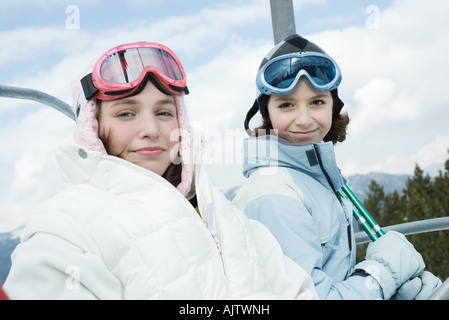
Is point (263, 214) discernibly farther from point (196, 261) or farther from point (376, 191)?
point (376, 191)

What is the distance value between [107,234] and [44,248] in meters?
0.17

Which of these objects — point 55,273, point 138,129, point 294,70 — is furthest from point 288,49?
point 55,273

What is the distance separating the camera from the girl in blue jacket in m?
1.72

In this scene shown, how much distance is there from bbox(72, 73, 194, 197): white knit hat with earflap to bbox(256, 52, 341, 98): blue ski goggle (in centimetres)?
47

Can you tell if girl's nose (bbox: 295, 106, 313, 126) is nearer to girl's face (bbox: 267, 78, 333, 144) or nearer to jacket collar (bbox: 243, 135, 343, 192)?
girl's face (bbox: 267, 78, 333, 144)

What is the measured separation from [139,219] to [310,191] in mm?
918

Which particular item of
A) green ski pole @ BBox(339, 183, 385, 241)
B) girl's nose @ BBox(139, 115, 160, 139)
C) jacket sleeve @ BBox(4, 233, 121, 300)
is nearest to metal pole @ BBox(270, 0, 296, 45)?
green ski pole @ BBox(339, 183, 385, 241)

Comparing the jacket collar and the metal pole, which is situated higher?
the metal pole

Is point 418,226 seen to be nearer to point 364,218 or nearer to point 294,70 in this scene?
point 364,218

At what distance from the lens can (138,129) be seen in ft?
5.16

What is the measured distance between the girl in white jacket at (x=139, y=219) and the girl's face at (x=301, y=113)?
499mm

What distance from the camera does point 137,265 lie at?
1.22m

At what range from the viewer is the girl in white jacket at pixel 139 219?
46.7 inches

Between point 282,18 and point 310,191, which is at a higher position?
point 282,18
